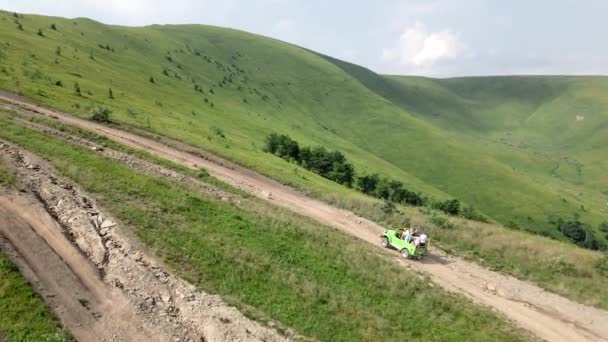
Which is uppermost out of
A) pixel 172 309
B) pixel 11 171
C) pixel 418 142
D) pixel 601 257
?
pixel 418 142

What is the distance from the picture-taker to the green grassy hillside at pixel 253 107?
171 ft

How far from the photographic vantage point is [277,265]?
21672 millimetres

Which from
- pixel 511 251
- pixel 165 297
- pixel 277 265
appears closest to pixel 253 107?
pixel 511 251

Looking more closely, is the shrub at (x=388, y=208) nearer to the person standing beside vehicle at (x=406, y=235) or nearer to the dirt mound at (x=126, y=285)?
the person standing beside vehicle at (x=406, y=235)

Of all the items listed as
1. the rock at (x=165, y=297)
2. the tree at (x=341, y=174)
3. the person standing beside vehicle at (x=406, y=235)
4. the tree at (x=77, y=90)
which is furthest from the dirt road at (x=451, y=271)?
the tree at (x=341, y=174)

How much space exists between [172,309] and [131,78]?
71.8 metres

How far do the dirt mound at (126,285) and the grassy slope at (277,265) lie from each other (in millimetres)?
1048

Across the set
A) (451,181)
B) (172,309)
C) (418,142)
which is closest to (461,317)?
(172,309)

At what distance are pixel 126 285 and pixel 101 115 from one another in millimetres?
32193

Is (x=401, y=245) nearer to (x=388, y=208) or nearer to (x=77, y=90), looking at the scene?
(x=388, y=208)

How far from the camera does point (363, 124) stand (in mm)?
162625

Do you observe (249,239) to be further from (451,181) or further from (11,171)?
(451,181)

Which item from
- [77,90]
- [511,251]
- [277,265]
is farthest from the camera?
[77,90]

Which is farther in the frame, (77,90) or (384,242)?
(77,90)
